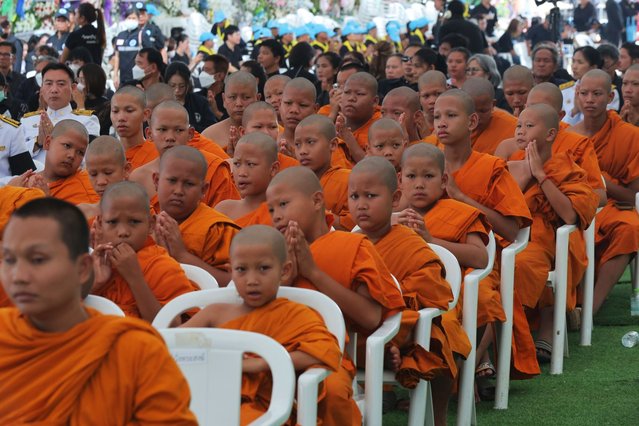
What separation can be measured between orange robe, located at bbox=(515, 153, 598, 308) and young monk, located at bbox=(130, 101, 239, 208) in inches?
65.3

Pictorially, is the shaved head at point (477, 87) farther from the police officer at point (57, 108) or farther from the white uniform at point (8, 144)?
the white uniform at point (8, 144)

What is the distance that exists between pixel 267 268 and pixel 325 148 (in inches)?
105

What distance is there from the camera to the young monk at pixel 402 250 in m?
5.04

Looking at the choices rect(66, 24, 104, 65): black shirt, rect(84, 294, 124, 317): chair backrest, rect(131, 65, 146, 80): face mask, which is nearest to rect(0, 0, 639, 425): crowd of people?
rect(84, 294, 124, 317): chair backrest

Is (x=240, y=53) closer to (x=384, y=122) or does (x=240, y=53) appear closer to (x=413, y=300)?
(x=384, y=122)

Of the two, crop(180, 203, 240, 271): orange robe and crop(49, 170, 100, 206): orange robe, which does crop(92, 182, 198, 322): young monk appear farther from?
crop(49, 170, 100, 206): orange robe

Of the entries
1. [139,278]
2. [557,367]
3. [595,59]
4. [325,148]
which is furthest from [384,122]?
[595,59]

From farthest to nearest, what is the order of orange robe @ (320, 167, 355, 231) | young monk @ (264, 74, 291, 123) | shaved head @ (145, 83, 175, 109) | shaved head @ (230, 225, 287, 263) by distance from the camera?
young monk @ (264, 74, 291, 123) → shaved head @ (145, 83, 175, 109) → orange robe @ (320, 167, 355, 231) → shaved head @ (230, 225, 287, 263)

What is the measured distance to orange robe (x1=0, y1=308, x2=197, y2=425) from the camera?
297 centimetres

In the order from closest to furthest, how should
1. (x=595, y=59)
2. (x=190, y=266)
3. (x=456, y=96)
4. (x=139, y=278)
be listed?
(x=139, y=278)
(x=190, y=266)
(x=456, y=96)
(x=595, y=59)

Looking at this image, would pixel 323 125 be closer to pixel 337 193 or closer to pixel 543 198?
pixel 337 193

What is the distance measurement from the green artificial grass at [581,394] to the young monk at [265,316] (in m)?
1.78

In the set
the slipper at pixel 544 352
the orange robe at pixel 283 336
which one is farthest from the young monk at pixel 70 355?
the slipper at pixel 544 352

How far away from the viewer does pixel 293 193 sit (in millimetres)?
4980
